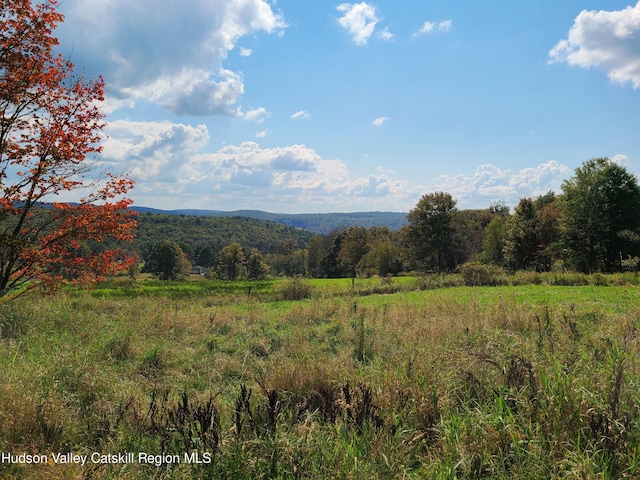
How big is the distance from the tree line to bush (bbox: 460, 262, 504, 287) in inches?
340

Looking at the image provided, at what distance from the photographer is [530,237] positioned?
4116 cm

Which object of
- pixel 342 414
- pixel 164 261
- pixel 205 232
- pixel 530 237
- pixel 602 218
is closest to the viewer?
pixel 342 414

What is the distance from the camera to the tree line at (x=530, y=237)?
32188 millimetres

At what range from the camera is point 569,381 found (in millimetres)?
3428

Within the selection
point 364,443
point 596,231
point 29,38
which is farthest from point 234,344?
point 596,231

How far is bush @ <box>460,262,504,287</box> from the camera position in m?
24.2

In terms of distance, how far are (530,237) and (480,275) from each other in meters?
20.9

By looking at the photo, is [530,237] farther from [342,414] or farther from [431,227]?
[342,414]

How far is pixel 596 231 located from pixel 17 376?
40194mm

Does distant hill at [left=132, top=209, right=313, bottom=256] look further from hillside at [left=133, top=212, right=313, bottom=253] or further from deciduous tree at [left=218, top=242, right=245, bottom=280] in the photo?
deciduous tree at [left=218, top=242, right=245, bottom=280]

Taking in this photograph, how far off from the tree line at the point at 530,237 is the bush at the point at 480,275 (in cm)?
863

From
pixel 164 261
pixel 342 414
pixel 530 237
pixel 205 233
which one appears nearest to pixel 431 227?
pixel 530 237

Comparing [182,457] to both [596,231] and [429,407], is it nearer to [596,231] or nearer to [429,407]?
[429,407]

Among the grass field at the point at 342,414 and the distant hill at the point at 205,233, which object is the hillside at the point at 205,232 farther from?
the grass field at the point at 342,414
